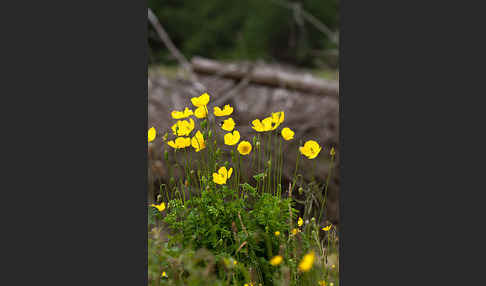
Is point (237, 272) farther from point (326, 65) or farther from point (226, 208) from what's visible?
point (326, 65)

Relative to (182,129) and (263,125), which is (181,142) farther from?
(263,125)

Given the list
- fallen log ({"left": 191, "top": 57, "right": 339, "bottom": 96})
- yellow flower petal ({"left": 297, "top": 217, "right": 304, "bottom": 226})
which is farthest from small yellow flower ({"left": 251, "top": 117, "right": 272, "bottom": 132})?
fallen log ({"left": 191, "top": 57, "right": 339, "bottom": 96})

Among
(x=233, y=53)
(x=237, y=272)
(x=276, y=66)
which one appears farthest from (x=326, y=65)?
(x=237, y=272)

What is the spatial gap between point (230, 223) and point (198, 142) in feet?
1.13

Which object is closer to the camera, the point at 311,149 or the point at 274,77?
the point at 311,149

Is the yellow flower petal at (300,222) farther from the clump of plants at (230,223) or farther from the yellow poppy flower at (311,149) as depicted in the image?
the yellow poppy flower at (311,149)

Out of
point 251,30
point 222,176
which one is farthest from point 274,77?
point 222,176

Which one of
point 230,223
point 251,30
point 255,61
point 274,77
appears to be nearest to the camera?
point 230,223

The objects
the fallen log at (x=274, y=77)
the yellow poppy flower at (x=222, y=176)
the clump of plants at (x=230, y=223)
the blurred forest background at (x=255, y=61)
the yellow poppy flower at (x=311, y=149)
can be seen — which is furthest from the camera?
the fallen log at (x=274, y=77)

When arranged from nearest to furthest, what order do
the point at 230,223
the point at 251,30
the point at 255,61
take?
the point at 230,223
the point at 251,30
the point at 255,61

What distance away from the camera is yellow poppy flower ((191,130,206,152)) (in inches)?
68.6

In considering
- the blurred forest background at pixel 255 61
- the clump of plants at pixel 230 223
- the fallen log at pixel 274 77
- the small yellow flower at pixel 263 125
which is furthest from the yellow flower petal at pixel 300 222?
the fallen log at pixel 274 77

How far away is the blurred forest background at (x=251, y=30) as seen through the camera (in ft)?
10.7

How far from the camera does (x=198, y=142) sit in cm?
173
